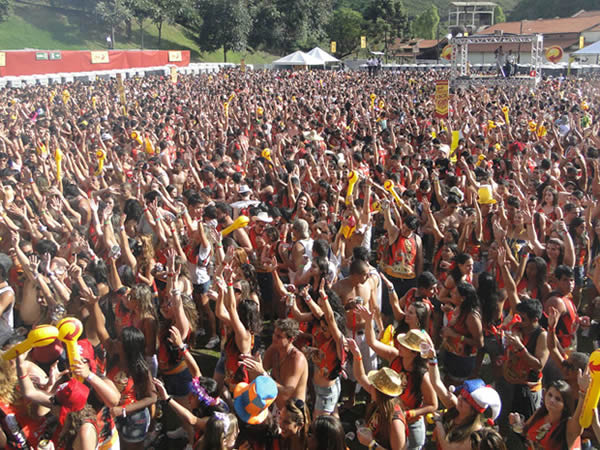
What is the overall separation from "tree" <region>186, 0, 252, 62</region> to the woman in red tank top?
61.5 m

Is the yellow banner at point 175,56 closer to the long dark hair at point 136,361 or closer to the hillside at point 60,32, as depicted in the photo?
the hillside at point 60,32

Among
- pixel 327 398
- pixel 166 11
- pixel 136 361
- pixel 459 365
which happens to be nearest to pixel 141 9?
pixel 166 11

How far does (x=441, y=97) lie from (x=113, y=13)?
4969cm

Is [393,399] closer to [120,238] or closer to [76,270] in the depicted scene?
[76,270]

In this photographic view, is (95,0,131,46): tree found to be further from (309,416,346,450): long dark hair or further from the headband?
(309,416,346,450): long dark hair

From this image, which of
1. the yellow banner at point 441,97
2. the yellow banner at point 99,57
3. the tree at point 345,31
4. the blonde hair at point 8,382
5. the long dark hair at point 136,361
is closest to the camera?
the blonde hair at point 8,382

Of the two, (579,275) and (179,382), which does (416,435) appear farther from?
(579,275)

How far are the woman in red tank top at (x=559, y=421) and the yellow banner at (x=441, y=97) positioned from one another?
1014 centimetres

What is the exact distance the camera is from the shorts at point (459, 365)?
4316 millimetres

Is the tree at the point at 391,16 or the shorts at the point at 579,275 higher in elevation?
the tree at the point at 391,16

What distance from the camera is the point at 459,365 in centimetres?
433

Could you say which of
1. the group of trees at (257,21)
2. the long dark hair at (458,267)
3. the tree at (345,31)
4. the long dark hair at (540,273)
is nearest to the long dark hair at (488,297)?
the long dark hair at (458,267)

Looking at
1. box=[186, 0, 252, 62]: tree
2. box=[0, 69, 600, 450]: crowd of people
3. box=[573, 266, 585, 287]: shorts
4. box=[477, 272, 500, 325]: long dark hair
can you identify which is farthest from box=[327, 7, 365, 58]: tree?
box=[477, 272, 500, 325]: long dark hair

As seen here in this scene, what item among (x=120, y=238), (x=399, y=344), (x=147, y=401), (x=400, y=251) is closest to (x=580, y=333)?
(x=400, y=251)
